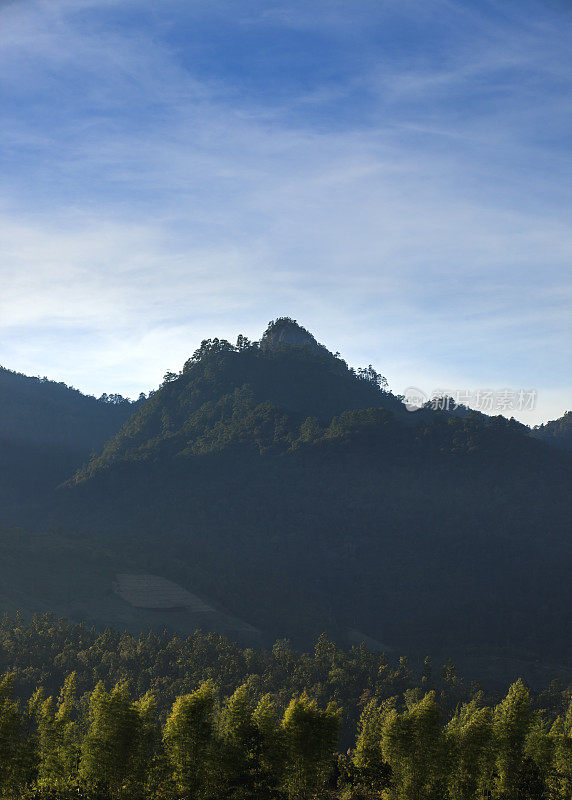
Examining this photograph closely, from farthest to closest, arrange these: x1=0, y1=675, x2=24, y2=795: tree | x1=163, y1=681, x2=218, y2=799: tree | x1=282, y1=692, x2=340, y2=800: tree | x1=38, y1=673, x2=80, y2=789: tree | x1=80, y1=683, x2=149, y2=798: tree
→ x1=282, y1=692, x2=340, y2=800: tree < x1=38, y1=673, x2=80, y2=789: tree < x1=163, y1=681, x2=218, y2=799: tree < x1=0, y1=675, x2=24, y2=795: tree < x1=80, y1=683, x2=149, y2=798: tree

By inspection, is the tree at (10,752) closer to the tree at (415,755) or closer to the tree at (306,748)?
the tree at (306,748)

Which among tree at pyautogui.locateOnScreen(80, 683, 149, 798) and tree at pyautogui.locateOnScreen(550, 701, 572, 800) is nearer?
tree at pyautogui.locateOnScreen(80, 683, 149, 798)

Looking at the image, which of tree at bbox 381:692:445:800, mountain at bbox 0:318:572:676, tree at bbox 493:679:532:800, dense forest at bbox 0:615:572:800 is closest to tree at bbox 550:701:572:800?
dense forest at bbox 0:615:572:800

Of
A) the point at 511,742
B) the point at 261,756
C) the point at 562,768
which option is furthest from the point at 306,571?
the point at 261,756

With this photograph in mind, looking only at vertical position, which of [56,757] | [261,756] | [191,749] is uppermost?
[191,749]

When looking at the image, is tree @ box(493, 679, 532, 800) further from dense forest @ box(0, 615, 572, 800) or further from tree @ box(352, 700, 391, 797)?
tree @ box(352, 700, 391, 797)

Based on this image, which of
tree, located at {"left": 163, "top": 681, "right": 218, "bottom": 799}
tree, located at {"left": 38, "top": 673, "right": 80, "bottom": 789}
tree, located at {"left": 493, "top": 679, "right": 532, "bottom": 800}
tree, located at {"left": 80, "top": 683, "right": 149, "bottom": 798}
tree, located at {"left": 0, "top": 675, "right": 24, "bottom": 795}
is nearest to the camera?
tree, located at {"left": 80, "top": 683, "right": 149, "bottom": 798}

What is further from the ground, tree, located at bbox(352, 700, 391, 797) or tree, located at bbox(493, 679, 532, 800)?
tree, located at bbox(493, 679, 532, 800)

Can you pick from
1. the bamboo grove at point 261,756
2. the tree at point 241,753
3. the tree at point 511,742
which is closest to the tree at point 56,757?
the bamboo grove at point 261,756

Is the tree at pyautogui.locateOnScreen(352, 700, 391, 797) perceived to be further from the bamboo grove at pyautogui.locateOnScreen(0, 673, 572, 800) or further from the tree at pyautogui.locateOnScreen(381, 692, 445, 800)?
the tree at pyautogui.locateOnScreen(381, 692, 445, 800)

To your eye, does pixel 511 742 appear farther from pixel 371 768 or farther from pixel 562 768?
pixel 371 768

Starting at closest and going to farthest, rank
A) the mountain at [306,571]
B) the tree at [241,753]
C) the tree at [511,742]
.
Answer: the tree at [241,753], the tree at [511,742], the mountain at [306,571]

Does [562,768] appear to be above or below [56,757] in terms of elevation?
above

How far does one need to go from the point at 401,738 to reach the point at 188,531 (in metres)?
142
